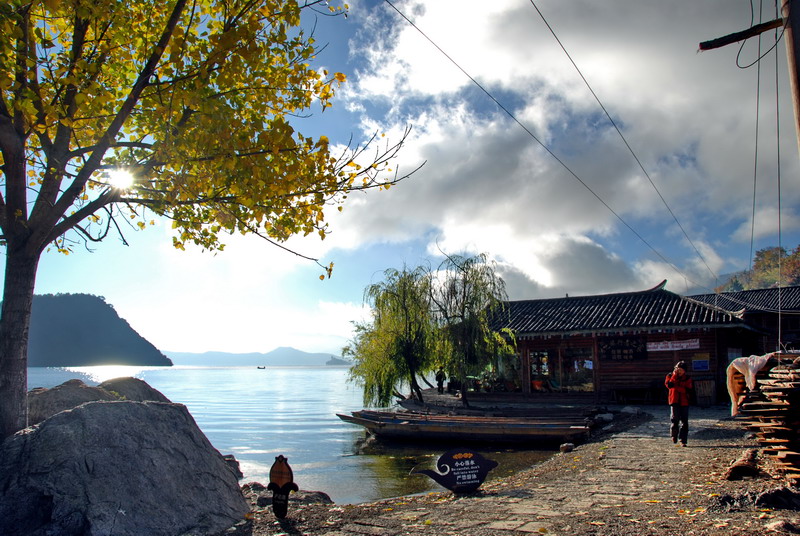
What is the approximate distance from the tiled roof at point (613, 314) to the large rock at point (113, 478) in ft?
64.6

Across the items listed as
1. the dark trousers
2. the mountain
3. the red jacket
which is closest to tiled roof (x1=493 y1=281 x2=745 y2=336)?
the dark trousers

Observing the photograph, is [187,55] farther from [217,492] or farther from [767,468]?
[767,468]

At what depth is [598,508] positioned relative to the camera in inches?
261

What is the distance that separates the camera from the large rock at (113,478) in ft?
18.1

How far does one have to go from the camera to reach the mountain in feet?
567

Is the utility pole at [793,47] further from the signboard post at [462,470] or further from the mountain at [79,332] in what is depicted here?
the mountain at [79,332]

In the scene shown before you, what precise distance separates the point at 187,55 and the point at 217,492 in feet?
19.5

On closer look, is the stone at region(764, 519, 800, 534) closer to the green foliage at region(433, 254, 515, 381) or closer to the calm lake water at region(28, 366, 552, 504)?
the calm lake water at region(28, 366, 552, 504)

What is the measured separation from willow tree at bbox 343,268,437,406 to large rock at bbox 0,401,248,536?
17861mm

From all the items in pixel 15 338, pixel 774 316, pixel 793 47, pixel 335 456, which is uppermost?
pixel 793 47

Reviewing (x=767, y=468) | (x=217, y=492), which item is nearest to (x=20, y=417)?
(x=217, y=492)

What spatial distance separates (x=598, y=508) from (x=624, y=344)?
18.4 meters

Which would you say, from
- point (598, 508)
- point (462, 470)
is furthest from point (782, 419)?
point (462, 470)

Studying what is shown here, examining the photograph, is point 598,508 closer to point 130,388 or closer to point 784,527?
point 784,527
